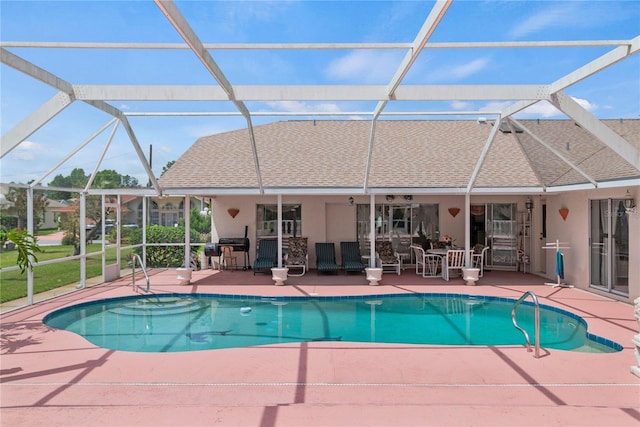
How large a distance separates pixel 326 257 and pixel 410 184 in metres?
3.70

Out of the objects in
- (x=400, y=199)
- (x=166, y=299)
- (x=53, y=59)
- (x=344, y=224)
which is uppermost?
(x=53, y=59)

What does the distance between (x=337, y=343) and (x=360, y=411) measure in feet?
8.30

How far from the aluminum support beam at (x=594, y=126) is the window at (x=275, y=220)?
939 cm

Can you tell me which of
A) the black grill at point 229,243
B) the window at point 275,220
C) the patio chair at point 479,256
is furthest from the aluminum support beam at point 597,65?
the black grill at point 229,243

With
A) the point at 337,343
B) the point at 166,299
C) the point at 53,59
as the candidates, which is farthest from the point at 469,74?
the point at 166,299

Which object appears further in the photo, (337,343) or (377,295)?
(377,295)

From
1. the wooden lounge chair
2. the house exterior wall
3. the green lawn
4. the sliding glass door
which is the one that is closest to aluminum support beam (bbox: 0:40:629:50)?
the sliding glass door

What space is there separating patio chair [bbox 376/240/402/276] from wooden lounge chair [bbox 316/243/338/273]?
1.47m

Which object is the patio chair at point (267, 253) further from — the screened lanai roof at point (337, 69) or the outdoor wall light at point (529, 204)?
the outdoor wall light at point (529, 204)

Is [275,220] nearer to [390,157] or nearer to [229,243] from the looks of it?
[229,243]

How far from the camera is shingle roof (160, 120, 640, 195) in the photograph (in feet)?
41.0

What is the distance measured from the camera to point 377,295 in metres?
10.6

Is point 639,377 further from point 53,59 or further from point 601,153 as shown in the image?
point 53,59

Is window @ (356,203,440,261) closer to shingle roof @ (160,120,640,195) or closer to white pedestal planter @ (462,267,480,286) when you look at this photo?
shingle roof @ (160,120,640,195)
